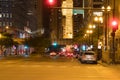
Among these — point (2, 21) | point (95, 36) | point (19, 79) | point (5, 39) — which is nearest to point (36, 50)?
point (5, 39)

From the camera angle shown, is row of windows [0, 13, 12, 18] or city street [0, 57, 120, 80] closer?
city street [0, 57, 120, 80]

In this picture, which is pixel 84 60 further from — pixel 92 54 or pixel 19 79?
pixel 19 79

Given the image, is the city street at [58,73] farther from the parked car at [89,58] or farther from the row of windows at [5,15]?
the row of windows at [5,15]

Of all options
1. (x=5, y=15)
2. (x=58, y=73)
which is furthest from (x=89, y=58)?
(x=5, y=15)

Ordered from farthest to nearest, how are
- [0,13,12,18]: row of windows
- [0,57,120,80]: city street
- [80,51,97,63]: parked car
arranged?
[0,13,12,18]: row of windows, [80,51,97,63]: parked car, [0,57,120,80]: city street

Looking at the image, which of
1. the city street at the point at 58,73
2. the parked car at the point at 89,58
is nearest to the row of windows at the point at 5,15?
the parked car at the point at 89,58

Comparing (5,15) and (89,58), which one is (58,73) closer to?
(89,58)

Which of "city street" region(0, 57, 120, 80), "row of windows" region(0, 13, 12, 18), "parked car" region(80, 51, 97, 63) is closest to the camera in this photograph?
"city street" region(0, 57, 120, 80)

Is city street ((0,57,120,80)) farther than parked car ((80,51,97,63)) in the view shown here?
No

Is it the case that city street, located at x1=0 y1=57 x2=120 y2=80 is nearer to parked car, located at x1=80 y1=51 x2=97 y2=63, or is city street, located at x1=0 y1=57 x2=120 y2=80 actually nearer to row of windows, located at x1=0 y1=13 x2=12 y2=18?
parked car, located at x1=80 y1=51 x2=97 y2=63

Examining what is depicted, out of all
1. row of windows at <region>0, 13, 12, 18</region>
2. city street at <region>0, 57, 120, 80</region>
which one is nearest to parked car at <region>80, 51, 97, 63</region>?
city street at <region>0, 57, 120, 80</region>

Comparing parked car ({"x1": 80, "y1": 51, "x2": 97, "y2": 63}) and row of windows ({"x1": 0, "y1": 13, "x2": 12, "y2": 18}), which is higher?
row of windows ({"x1": 0, "y1": 13, "x2": 12, "y2": 18})

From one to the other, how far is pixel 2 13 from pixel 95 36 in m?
116

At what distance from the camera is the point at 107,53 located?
55.1 meters
